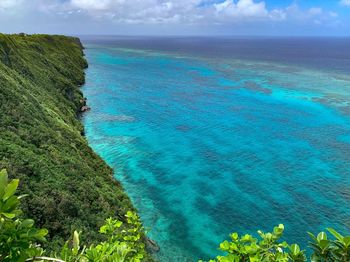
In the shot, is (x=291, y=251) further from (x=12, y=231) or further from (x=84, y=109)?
(x=84, y=109)

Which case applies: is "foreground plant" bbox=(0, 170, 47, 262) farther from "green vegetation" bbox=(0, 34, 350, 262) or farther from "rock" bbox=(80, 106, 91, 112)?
"rock" bbox=(80, 106, 91, 112)

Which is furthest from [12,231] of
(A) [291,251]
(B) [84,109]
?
(B) [84,109]

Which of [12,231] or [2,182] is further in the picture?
[12,231]

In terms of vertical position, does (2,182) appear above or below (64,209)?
above

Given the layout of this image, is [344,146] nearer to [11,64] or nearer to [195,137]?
[195,137]

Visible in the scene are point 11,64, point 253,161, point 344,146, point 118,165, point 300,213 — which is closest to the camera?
point 300,213

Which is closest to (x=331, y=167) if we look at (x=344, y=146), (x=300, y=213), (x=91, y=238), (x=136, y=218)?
(x=344, y=146)
